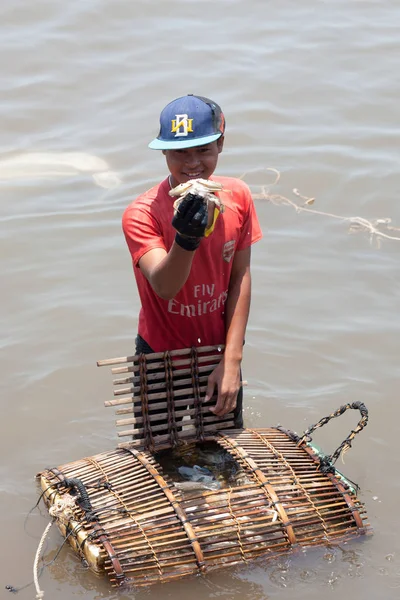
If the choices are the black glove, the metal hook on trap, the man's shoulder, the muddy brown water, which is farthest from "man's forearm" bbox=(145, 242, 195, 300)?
the muddy brown water

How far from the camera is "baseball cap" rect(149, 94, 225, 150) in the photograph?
3.53m

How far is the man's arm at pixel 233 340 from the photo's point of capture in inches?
156

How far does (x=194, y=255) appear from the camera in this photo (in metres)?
3.78

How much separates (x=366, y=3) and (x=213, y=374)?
858 centimetres

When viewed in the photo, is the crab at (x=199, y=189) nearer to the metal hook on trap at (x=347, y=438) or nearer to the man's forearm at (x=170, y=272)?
the man's forearm at (x=170, y=272)

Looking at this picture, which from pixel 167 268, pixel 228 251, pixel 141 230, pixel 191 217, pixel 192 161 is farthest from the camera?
pixel 228 251

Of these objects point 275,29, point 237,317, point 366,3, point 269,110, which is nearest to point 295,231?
point 269,110

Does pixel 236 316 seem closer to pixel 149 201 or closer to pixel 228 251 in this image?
pixel 228 251

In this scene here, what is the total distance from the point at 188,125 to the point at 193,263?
60 cm

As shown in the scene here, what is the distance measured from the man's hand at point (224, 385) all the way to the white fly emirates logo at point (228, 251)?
0.46 meters

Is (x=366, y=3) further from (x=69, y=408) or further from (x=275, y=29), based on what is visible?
(x=69, y=408)

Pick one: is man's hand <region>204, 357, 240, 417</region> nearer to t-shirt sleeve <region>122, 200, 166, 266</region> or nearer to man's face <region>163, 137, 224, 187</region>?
t-shirt sleeve <region>122, 200, 166, 266</region>

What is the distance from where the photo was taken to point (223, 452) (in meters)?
4.16

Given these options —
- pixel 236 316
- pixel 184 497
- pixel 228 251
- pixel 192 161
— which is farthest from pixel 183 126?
pixel 184 497
